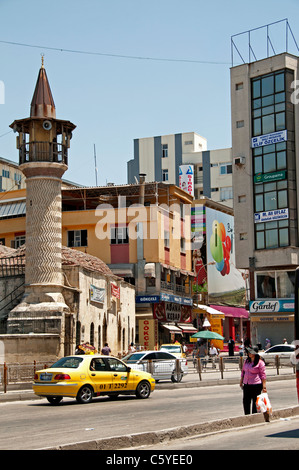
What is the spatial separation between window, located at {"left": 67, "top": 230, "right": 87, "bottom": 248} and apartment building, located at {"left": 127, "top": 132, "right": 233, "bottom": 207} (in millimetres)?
29533

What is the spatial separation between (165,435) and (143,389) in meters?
10.4

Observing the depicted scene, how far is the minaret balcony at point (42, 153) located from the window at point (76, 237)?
2446cm

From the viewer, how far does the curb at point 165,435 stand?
10198 millimetres

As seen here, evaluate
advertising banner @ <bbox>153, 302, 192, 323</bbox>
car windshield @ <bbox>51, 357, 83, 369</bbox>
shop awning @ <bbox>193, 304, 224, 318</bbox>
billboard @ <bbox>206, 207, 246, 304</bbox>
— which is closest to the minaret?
car windshield @ <bbox>51, 357, 83, 369</bbox>

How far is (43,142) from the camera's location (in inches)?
1396

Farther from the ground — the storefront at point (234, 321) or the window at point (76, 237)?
the window at point (76, 237)

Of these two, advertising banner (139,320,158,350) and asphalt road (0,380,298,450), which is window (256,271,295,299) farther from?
asphalt road (0,380,298,450)

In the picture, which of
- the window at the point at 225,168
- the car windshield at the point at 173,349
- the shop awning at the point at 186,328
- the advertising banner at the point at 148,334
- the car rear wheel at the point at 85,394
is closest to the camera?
the car rear wheel at the point at 85,394

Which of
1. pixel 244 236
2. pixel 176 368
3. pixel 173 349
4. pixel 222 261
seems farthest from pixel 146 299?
pixel 176 368

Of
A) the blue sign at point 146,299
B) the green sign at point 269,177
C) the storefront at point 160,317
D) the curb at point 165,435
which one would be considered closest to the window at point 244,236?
the green sign at point 269,177

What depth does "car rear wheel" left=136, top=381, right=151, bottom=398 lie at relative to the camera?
21625 mm

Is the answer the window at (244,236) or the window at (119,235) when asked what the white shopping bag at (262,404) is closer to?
the window at (244,236)

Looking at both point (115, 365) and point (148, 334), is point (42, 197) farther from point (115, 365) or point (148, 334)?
point (148, 334)

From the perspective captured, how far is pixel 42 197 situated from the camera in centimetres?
3541
